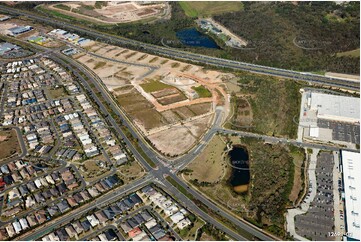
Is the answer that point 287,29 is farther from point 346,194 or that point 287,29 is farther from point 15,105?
point 15,105

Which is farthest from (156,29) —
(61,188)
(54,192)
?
(54,192)

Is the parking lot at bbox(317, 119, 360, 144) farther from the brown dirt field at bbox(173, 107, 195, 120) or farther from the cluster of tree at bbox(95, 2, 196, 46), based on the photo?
the cluster of tree at bbox(95, 2, 196, 46)

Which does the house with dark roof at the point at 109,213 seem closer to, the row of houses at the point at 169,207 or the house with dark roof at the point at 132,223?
the house with dark roof at the point at 132,223

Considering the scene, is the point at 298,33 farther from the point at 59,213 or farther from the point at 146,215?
the point at 59,213

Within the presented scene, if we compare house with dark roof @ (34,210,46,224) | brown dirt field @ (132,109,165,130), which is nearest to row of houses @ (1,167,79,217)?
house with dark roof @ (34,210,46,224)

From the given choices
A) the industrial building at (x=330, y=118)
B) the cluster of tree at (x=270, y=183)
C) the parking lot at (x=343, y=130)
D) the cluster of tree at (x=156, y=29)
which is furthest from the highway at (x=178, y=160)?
the cluster of tree at (x=156, y=29)
